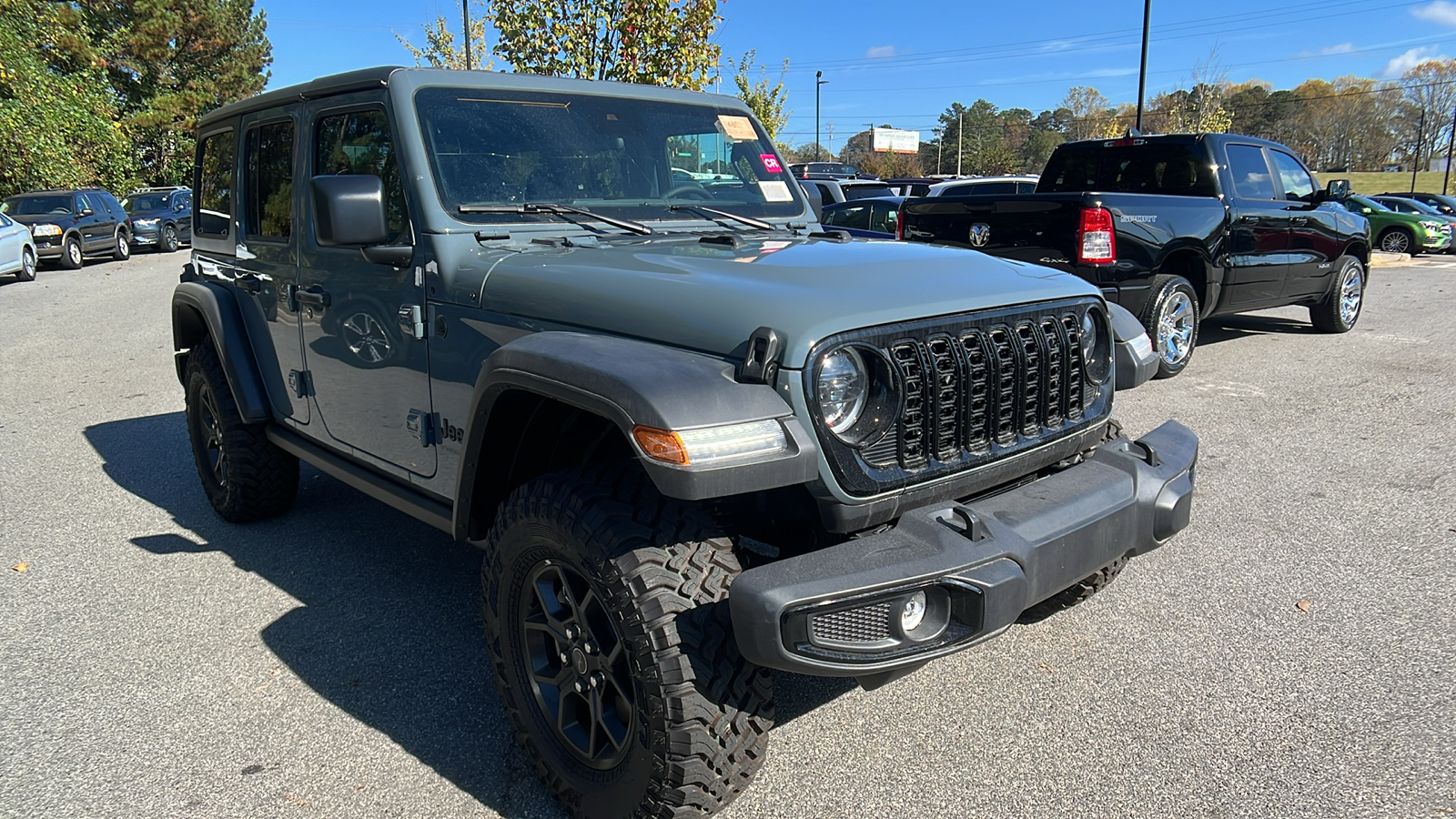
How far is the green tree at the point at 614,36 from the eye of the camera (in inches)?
567

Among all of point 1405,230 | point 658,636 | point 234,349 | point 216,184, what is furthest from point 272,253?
point 1405,230

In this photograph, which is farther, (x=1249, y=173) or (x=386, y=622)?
(x=1249, y=173)

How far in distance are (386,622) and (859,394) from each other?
2.29 m

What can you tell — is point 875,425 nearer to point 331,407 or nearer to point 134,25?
point 331,407

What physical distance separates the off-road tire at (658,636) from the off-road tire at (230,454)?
2.61m

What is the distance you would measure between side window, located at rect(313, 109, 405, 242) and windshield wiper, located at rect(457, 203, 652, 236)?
10.0 inches

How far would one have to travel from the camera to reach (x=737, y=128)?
4.04 metres

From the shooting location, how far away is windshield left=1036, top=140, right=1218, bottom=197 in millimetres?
8297

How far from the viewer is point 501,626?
2670 millimetres

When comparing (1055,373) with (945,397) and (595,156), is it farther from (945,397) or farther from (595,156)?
(595,156)

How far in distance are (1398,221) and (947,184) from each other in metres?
12.0

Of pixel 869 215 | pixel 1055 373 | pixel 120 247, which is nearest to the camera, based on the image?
pixel 1055 373

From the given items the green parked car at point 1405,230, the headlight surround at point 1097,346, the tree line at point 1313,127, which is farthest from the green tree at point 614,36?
the tree line at point 1313,127

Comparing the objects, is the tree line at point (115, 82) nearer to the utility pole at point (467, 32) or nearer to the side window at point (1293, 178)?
the utility pole at point (467, 32)
